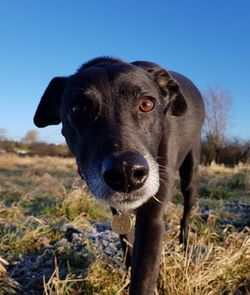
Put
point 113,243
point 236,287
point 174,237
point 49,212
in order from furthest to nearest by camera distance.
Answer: point 49,212 → point 174,237 → point 113,243 → point 236,287

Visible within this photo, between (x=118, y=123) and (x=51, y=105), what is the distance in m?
1.37

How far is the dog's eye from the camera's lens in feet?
10.7

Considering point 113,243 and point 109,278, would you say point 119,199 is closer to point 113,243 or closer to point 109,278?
point 109,278

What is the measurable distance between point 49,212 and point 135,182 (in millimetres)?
3750

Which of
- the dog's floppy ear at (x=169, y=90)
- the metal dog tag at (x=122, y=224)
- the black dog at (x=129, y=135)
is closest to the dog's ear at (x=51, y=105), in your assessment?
the black dog at (x=129, y=135)

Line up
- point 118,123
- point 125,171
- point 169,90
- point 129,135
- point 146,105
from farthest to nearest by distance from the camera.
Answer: point 169,90 < point 146,105 < point 118,123 < point 129,135 < point 125,171

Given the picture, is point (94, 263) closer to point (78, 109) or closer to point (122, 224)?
point (122, 224)

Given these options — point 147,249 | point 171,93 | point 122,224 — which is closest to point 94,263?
point 122,224

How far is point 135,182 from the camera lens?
8.65 ft

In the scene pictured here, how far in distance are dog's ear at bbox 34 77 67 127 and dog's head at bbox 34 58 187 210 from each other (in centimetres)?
1

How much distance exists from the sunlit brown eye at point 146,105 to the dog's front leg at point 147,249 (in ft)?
2.22

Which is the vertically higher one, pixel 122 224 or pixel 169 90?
pixel 169 90

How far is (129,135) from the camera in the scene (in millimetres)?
2883

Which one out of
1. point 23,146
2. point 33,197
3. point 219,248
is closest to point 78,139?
point 219,248
